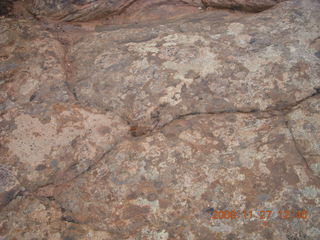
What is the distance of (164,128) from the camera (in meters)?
1.67

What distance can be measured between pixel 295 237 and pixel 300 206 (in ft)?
0.42

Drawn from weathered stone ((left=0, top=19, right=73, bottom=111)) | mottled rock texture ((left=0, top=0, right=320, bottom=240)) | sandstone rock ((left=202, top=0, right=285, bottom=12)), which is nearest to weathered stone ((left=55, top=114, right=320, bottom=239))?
mottled rock texture ((left=0, top=0, right=320, bottom=240))

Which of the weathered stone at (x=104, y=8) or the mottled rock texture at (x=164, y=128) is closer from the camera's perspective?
the mottled rock texture at (x=164, y=128)

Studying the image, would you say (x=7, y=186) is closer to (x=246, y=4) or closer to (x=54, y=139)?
(x=54, y=139)

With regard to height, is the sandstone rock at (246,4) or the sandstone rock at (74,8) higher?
the sandstone rock at (74,8)

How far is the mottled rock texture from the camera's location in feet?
4.64

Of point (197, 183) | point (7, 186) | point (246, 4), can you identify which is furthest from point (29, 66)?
point (246, 4)

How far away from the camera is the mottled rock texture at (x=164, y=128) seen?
1.41 m

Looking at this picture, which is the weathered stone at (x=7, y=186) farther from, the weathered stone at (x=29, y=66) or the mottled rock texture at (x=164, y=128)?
the weathered stone at (x=29, y=66)
